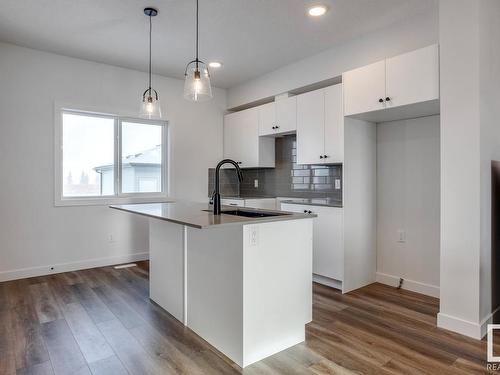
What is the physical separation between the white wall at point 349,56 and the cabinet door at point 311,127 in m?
0.27

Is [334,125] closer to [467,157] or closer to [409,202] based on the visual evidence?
[409,202]

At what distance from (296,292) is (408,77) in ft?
6.82

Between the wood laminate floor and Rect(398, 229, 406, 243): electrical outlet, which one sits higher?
Rect(398, 229, 406, 243): electrical outlet

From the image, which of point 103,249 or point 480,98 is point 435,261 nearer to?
point 480,98

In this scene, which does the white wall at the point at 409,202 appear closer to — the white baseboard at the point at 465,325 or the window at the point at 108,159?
the white baseboard at the point at 465,325

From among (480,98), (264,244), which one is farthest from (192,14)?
(480,98)

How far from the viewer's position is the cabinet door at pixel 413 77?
276cm

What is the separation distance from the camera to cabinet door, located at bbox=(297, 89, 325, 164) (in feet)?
12.4

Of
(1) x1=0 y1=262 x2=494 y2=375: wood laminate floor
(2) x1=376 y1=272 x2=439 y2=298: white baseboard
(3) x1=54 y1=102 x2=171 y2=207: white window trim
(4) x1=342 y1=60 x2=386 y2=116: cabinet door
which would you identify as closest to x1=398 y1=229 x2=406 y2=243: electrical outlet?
(2) x1=376 y1=272 x2=439 y2=298: white baseboard

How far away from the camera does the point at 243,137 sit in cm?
506

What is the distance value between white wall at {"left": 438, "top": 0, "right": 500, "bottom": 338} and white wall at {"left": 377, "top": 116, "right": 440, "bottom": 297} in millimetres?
725

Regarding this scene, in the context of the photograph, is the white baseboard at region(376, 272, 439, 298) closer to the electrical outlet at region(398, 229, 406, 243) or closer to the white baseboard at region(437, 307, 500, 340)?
the electrical outlet at region(398, 229, 406, 243)

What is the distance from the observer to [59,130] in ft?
13.5

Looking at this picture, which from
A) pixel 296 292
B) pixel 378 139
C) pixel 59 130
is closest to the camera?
pixel 296 292
